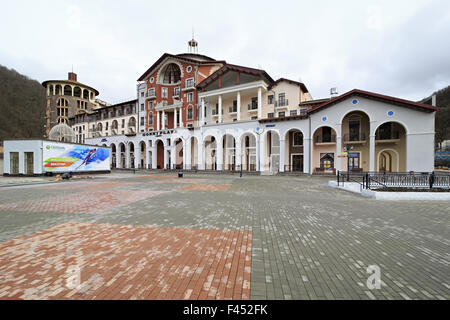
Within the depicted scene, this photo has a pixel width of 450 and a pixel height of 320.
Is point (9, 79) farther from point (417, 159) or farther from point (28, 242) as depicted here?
point (417, 159)

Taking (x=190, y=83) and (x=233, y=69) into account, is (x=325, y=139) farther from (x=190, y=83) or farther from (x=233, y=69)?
(x=190, y=83)

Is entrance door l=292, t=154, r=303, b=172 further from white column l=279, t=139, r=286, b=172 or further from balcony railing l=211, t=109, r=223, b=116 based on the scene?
balcony railing l=211, t=109, r=223, b=116

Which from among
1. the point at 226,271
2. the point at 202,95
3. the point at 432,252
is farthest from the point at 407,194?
the point at 202,95

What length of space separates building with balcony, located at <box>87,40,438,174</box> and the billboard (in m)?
11.9

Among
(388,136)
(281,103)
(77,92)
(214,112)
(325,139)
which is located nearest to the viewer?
(388,136)

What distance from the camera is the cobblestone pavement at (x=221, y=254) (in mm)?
2449

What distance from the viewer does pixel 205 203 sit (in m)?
7.77

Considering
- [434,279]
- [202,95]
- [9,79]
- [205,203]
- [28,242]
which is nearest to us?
[434,279]

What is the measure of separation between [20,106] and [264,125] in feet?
283

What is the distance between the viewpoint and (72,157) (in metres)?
23.4

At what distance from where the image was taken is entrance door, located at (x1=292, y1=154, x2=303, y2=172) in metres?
27.9

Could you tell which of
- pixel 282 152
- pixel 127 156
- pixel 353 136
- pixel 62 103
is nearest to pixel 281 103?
pixel 282 152

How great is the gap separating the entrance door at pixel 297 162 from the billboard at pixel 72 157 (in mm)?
29327
